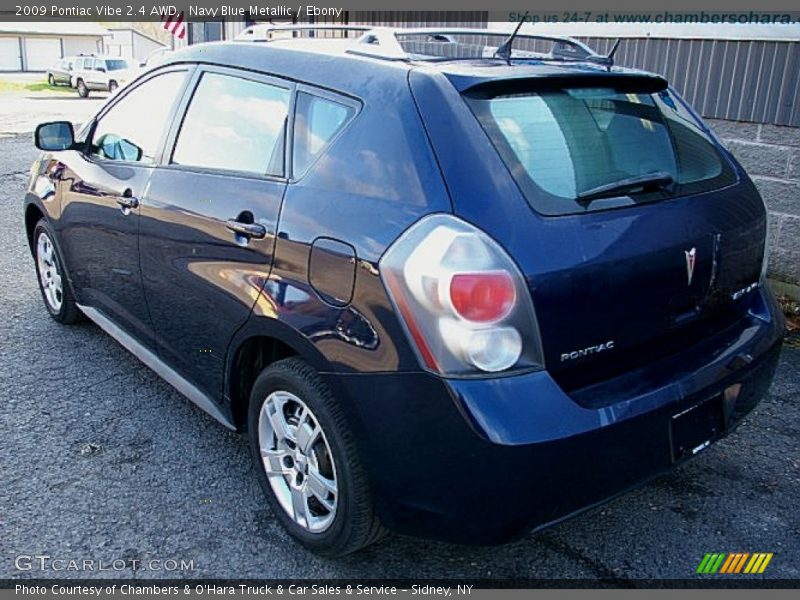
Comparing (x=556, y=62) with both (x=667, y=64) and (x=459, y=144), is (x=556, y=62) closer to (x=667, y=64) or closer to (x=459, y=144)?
→ (x=459, y=144)

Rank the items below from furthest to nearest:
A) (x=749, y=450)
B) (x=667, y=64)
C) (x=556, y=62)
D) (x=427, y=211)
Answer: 1. (x=667, y=64)
2. (x=749, y=450)
3. (x=556, y=62)
4. (x=427, y=211)

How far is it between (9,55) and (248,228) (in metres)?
60.4

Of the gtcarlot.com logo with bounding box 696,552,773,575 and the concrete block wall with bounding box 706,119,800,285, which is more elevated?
the concrete block wall with bounding box 706,119,800,285

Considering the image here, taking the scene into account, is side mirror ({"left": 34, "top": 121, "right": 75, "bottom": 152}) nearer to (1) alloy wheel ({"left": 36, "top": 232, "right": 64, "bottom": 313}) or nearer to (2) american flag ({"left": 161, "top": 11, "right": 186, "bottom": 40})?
(1) alloy wheel ({"left": 36, "top": 232, "right": 64, "bottom": 313})

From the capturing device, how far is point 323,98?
8.68ft

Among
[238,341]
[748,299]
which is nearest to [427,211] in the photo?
[238,341]

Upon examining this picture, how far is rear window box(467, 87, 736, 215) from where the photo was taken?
2.35m

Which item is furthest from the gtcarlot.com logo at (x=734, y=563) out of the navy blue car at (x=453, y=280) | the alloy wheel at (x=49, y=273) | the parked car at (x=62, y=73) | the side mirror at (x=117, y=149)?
the parked car at (x=62, y=73)

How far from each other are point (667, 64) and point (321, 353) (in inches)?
178

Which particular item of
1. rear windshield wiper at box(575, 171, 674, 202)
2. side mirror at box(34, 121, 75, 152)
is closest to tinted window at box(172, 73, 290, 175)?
rear windshield wiper at box(575, 171, 674, 202)

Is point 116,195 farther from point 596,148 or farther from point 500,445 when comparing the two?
point 500,445

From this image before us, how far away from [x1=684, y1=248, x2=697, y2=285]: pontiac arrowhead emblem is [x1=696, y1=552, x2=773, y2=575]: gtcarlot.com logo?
1.04 metres

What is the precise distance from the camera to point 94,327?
482cm

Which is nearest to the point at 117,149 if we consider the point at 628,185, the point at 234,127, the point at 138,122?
the point at 138,122
